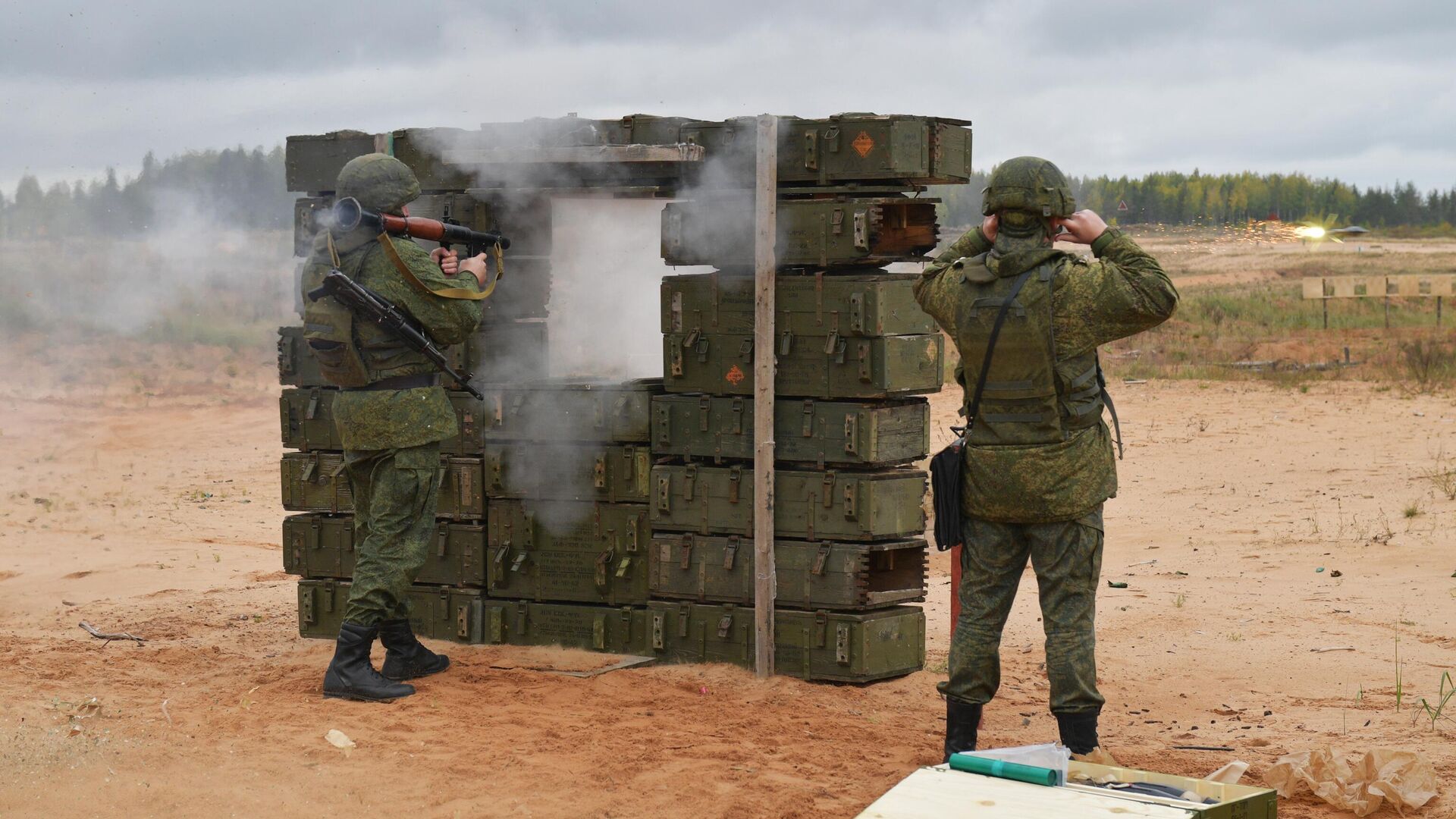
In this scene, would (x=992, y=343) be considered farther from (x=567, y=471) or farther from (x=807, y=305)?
(x=567, y=471)

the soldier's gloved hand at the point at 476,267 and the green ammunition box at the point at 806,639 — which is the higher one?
the soldier's gloved hand at the point at 476,267

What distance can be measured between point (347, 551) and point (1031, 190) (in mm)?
4482

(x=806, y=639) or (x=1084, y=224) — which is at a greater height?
(x=1084, y=224)

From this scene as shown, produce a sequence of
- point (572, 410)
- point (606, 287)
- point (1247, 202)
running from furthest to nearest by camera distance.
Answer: point (1247, 202), point (606, 287), point (572, 410)

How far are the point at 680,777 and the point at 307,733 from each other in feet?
5.15

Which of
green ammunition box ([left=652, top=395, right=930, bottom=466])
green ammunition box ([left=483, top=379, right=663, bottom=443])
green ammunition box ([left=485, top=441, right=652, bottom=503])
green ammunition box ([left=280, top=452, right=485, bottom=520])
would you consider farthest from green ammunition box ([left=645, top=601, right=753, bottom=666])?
green ammunition box ([left=280, top=452, right=485, bottom=520])

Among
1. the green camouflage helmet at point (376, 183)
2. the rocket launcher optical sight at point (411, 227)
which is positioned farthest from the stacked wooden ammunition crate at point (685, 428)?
the green camouflage helmet at point (376, 183)

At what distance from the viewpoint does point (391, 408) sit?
6.67 m

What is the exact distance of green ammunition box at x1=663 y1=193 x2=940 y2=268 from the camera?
6801 mm

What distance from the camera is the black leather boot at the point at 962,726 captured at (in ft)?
17.8

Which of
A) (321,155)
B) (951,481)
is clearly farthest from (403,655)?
(951,481)

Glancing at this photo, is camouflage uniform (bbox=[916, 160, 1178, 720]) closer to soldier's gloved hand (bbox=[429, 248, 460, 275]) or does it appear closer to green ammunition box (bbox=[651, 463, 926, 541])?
green ammunition box (bbox=[651, 463, 926, 541])

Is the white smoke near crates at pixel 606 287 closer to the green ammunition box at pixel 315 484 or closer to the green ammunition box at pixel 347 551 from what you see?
the green ammunition box at pixel 347 551

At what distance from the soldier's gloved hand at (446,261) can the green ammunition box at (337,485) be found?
1.26m
